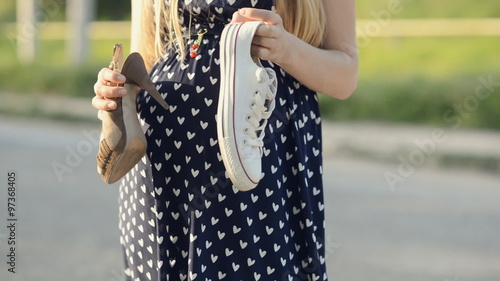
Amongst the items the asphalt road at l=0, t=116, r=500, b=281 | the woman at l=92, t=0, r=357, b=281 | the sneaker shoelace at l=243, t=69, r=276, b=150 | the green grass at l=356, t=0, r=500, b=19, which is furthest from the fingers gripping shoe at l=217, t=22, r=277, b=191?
the green grass at l=356, t=0, r=500, b=19

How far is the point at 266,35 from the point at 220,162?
0.30 meters

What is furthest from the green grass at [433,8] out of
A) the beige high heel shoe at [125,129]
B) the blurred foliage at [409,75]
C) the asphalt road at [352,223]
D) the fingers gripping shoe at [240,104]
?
the fingers gripping shoe at [240,104]

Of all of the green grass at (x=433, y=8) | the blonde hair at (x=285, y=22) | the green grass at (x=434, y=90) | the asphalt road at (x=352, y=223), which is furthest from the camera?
the green grass at (x=433, y=8)

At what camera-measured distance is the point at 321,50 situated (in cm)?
183

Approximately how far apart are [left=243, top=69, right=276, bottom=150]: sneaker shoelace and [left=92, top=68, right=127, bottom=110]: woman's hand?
1.06ft

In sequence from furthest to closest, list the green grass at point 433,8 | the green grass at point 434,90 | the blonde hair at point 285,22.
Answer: the green grass at point 433,8 < the green grass at point 434,90 < the blonde hair at point 285,22

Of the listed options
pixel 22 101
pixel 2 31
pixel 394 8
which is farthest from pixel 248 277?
pixel 2 31

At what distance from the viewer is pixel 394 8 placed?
43.5 feet

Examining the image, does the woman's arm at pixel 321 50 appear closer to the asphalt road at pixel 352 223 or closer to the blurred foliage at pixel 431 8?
the asphalt road at pixel 352 223

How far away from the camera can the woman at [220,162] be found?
5.83 feet

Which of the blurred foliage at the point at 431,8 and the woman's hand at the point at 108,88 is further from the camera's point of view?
the blurred foliage at the point at 431,8

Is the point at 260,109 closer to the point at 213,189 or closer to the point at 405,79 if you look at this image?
the point at 213,189

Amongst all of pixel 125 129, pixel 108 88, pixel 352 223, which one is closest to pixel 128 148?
pixel 125 129

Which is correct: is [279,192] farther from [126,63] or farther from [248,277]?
[126,63]
